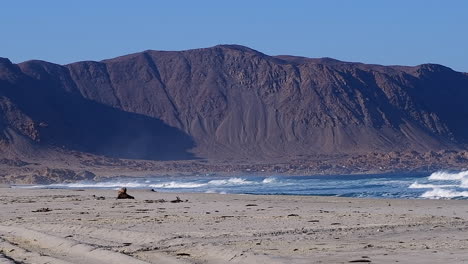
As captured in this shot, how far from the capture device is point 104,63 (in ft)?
532

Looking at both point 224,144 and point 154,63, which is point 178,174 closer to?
point 224,144

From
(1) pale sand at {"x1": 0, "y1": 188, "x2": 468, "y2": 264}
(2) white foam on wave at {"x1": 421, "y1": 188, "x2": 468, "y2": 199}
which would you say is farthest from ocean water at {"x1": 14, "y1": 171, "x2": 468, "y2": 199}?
(1) pale sand at {"x1": 0, "y1": 188, "x2": 468, "y2": 264}

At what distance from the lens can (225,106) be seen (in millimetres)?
145125

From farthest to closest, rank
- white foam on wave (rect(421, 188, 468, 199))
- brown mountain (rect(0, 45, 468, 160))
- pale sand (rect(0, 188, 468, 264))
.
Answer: brown mountain (rect(0, 45, 468, 160)) → white foam on wave (rect(421, 188, 468, 199)) → pale sand (rect(0, 188, 468, 264))

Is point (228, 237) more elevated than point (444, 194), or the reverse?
point (228, 237)

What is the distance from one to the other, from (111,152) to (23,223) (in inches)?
4499

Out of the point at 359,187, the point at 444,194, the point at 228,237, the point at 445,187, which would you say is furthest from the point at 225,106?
the point at 228,237

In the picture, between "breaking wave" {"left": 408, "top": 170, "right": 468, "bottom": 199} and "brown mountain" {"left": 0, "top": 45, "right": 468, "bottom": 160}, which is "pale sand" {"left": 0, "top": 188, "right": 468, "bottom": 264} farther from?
"brown mountain" {"left": 0, "top": 45, "right": 468, "bottom": 160}

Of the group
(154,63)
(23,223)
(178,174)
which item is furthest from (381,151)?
(23,223)

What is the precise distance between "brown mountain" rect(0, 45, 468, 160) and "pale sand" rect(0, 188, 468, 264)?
101398 mm

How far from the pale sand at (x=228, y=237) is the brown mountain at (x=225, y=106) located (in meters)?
101

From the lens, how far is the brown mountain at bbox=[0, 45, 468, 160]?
132 meters

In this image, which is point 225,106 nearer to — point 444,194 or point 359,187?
point 359,187

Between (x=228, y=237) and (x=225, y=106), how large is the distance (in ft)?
426
